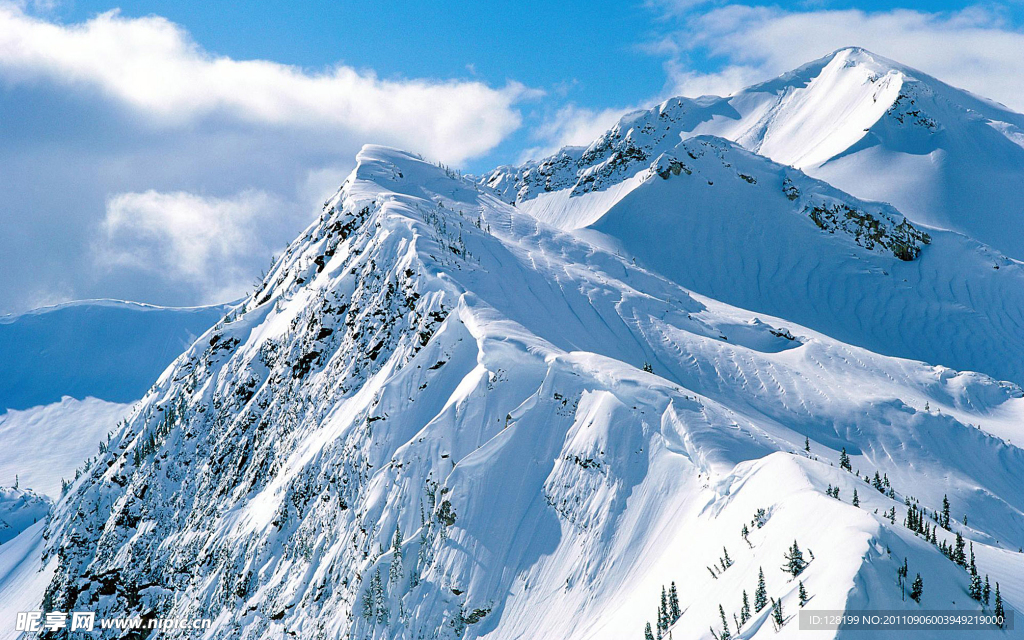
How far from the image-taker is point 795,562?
11219 millimetres

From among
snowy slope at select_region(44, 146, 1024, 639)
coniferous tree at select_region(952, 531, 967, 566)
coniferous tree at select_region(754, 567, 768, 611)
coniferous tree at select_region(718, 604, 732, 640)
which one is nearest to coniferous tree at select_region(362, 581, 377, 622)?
snowy slope at select_region(44, 146, 1024, 639)

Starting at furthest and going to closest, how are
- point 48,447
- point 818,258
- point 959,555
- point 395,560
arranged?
point 48,447 < point 818,258 < point 395,560 < point 959,555

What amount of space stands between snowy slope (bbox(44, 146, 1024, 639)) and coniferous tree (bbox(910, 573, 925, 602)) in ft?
1.19

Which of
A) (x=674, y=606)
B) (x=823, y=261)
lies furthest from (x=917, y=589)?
(x=823, y=261)

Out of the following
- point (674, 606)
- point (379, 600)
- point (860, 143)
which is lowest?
point (379, 600)

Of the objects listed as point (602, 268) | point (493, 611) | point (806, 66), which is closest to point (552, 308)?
point (602, 268)

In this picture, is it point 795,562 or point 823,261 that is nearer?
point 795,562

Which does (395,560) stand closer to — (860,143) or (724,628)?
(724,628)

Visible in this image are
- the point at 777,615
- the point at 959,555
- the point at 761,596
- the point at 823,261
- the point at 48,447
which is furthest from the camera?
the point at 48,447

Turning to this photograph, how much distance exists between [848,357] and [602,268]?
14973mm

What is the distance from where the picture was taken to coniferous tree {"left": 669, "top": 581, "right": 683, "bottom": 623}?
12.9 m

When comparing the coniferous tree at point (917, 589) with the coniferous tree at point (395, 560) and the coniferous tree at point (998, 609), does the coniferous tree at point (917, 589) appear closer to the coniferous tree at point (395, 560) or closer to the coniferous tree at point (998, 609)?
the coniferous tree at point (998, 609)

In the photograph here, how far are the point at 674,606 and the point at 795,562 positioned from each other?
2839 mm

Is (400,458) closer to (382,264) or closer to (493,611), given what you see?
(493,611)
